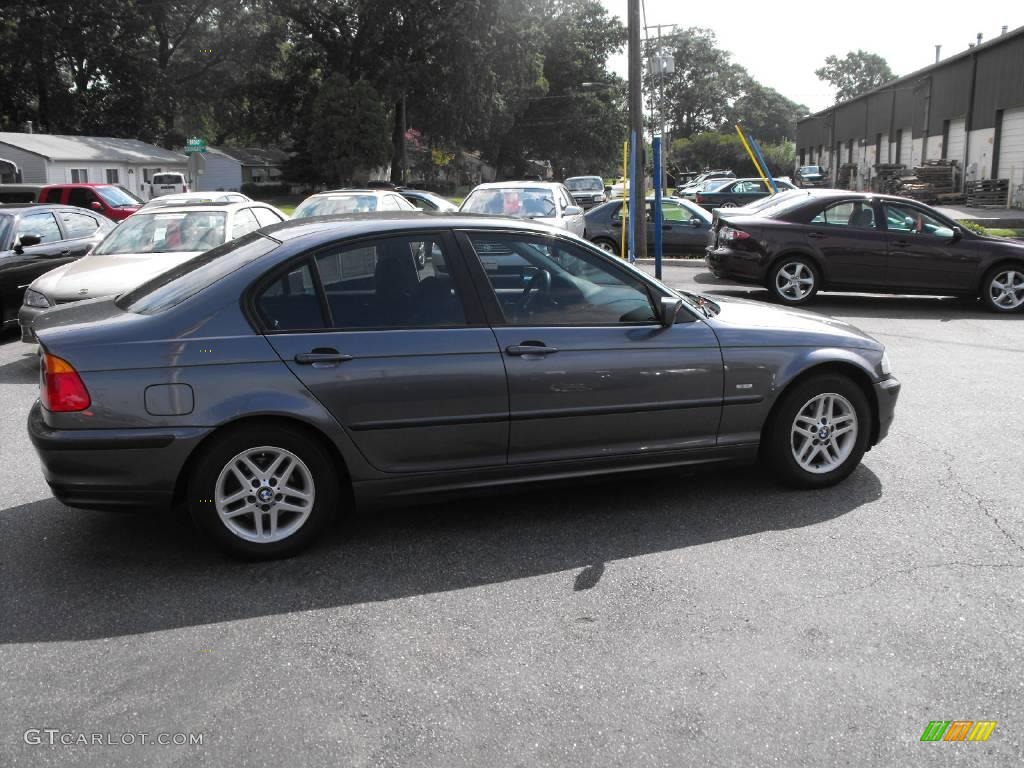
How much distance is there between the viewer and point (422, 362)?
4.53 metres

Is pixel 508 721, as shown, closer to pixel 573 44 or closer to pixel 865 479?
pixel 865 479

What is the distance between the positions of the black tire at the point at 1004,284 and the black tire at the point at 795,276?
84.3 inches

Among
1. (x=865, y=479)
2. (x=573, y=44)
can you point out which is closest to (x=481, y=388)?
(x=865, y=479)

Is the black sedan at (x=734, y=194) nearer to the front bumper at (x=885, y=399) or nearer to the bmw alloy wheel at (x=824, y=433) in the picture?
the front bumper at (x=885, y=399)

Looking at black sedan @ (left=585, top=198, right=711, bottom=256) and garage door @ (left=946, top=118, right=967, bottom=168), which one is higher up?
garage door @ (left=946, top=118, right=967, bottom=168)

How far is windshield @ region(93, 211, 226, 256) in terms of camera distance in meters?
10.2

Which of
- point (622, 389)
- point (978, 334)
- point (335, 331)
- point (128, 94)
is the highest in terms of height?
point (128, 94)

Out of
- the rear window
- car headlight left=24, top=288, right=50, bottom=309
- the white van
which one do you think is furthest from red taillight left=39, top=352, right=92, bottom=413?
the white van

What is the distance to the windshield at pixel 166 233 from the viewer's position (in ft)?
33.6

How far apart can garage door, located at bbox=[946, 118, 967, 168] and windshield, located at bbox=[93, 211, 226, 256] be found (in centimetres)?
3614

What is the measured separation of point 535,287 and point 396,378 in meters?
0.88

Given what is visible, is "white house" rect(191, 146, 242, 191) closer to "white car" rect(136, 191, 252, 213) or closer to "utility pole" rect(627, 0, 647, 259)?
"white car" rect(136, 191, 252, 213)

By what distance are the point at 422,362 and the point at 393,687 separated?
162 centimetres

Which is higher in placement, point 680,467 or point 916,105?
point 916,105
